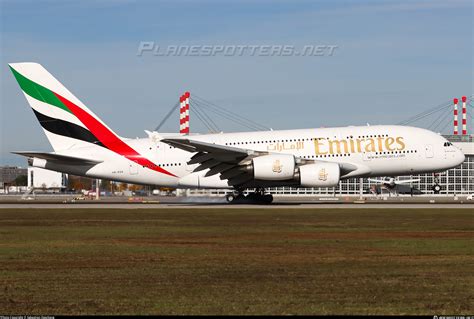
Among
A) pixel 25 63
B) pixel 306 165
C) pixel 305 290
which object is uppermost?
pixel 25 63

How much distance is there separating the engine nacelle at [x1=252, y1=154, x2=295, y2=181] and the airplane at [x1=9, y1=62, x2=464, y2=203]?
544 mm

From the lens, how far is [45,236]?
28.6 meters

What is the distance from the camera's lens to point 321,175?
50.9 meters

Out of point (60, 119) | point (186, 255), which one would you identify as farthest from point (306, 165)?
point (186, 255)

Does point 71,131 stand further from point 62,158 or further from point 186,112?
point 186,112

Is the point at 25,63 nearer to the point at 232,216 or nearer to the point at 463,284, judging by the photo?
the point at 232,216

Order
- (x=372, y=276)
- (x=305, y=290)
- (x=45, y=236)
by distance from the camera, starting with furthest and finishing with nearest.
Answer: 1. (x=45, y=236)
2. (x=372, y=276)
3. (x=305, y=290)

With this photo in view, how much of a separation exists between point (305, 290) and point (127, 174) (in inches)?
1543

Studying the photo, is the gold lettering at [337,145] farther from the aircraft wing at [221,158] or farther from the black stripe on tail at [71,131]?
the black stripe on tail at [71,131]

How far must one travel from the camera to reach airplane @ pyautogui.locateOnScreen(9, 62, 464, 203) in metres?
52.5

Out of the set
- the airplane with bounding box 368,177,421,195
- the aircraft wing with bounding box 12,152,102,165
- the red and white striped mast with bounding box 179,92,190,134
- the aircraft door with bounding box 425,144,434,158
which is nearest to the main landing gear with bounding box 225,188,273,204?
the aircraft wing with bounding box 12,152,102,165

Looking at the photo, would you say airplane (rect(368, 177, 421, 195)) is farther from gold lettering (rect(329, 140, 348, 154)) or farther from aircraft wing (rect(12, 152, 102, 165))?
aircraft wing (rect(12, 152, 102, 165))

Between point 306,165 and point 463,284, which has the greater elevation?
point 306,165

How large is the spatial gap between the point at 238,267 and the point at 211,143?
34010 millimetres
